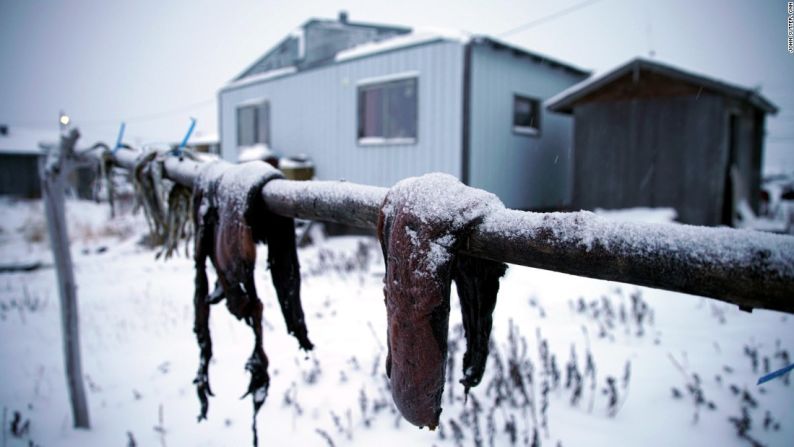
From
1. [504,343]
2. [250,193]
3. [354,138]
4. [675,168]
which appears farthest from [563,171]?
[250,193]

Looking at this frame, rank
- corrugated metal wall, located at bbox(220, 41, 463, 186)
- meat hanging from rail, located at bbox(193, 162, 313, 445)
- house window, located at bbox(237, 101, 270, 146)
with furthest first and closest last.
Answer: house window, located at bbox(237, 101, 270, 146) < corrugated metal wall, located at bbox(220, 41, 463, 186) < meat hanging from rail, located at bbox(193, 162, 313, 445)

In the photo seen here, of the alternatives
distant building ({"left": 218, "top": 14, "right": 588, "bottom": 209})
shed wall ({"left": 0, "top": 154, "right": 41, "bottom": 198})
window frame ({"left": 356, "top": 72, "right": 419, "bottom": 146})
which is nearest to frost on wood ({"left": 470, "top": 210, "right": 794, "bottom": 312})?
distant building ({"left": 218, "top": 14, "right": 588, "bottom": 209})

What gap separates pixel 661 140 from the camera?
8.58m

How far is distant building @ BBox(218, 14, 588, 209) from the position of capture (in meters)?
9.07

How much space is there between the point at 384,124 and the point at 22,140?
33252 mm

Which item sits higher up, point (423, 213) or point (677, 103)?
point (677, 103)

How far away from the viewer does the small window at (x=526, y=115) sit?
10.4 metres

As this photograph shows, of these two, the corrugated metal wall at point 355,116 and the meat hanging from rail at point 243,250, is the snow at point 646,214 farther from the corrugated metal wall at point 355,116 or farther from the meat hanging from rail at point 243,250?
the meat hanging from rail at point 243,250

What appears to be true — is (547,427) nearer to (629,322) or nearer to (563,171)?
(629,322)

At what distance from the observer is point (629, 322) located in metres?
4.14

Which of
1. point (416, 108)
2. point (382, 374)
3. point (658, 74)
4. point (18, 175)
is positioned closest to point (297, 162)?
point (416, 108)

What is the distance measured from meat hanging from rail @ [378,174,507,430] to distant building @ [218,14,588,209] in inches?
334

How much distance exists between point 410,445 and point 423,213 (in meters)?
2.23

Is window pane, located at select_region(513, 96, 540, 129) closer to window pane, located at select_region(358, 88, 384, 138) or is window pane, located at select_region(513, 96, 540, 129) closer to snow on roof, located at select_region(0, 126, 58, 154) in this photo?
window pane, located at select_region(358, 88, 384, 138)
